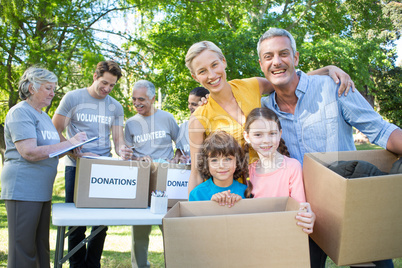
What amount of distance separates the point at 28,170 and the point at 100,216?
2.54 feet

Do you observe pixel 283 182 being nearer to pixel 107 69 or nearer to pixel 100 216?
pixel 100 216

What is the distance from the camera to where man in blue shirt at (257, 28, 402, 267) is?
6.04 ft

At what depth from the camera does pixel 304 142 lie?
1907mm

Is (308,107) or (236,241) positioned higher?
(308,107)

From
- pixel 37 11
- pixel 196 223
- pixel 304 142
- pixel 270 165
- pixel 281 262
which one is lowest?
pixel 281 262

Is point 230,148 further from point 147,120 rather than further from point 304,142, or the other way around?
point 147,120

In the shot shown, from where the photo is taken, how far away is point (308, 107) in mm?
1915

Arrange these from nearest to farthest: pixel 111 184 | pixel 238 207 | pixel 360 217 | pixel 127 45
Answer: pixel 360 217
pixel 238 207
pixel 111 184
pixel 127 45

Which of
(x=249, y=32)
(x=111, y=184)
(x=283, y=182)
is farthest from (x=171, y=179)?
(x=249, y=32)

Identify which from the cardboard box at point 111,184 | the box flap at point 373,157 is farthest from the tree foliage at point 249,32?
the box flap at point 373,157

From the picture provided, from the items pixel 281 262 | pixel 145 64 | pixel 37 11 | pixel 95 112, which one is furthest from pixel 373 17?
pixel 281 262

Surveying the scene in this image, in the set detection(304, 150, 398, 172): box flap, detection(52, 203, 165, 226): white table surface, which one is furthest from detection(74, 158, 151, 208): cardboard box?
detection(304, 150, 398, 172): box flap

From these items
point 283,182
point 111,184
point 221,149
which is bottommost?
point 111,184

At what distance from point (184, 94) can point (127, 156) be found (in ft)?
24.8
